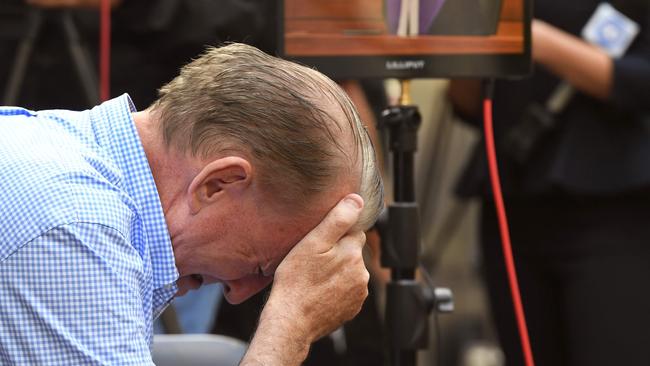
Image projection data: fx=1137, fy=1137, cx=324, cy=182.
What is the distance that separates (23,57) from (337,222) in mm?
1143

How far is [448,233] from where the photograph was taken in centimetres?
411

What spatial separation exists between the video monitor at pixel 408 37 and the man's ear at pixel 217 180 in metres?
0.39

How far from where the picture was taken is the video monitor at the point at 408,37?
5.36 feet

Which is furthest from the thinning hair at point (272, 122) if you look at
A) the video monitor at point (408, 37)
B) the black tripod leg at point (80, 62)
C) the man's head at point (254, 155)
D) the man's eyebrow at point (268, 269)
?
the black tripod leg at point (80, 62)

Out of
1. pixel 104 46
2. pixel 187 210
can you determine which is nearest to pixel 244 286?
pixel 187 210

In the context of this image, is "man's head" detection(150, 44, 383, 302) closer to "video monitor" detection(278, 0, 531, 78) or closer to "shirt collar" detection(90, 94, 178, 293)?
"shirt collar" detection(90, 94, 178, 293)

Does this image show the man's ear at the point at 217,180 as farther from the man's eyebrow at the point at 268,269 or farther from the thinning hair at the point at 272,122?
the man's eyebrow at the point at 268,269

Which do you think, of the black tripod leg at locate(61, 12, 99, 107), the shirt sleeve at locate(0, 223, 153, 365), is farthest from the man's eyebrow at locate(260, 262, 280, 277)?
the black tripod leg at locate(61, 12, 99, 107)

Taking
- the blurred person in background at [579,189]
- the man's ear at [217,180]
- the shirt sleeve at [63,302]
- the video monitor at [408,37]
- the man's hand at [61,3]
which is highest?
the video monitor at [408,37]

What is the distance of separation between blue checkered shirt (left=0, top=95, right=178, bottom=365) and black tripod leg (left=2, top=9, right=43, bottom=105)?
3.36 feet

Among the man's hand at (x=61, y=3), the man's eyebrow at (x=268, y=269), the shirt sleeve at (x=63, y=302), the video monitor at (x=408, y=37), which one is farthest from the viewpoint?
the man's hand at (x=61, y=3)

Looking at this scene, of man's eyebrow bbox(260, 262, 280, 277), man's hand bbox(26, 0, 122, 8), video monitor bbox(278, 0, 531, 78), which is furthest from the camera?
man's hand bbox(26, 0, 122, 8)

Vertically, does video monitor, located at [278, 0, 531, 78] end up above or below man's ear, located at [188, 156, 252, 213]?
above

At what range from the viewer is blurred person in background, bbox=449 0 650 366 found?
89.4 inches
